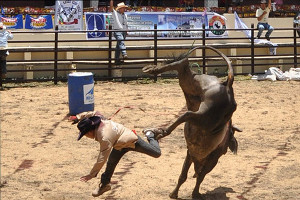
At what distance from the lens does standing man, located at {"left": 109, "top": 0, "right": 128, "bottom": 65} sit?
17.0 meters

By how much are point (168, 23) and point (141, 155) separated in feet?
31.3

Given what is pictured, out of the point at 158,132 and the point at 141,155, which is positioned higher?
the point at 158,132

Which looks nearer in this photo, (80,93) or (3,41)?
(80,93)

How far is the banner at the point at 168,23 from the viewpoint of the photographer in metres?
18.0

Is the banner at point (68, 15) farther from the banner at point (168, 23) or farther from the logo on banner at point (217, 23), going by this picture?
the logo on banner at point (217, 23)

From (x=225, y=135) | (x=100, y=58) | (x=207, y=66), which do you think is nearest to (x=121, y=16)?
(x=100, y=58)

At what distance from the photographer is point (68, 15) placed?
1809 centimetres

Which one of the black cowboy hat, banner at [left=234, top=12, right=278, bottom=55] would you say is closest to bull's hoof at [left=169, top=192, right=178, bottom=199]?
the black cowboy hat

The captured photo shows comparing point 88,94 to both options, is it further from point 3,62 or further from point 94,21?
point 94,21

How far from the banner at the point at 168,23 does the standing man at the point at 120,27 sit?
0.50 metres

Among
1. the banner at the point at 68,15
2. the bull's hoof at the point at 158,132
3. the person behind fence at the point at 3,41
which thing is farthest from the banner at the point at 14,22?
the bull's hoof at the point at 158,132

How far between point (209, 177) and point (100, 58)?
9132 mm

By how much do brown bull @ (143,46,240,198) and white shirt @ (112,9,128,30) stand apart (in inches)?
402

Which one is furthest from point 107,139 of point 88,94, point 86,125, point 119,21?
point 119,21
